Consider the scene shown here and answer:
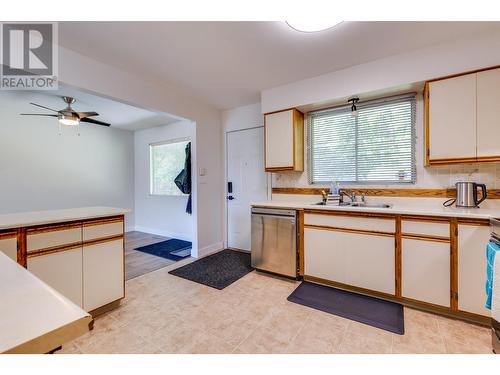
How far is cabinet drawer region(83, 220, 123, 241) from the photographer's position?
1.91 m

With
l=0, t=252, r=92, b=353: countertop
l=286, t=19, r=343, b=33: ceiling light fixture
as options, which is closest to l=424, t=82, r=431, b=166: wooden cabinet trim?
l=286, t=19, r=343, b=33: ceiling light fixture

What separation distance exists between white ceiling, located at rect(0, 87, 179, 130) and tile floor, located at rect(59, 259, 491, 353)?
2.52 m

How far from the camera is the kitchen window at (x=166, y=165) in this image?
4.87m

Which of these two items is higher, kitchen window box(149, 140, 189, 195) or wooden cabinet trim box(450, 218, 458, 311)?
kitchen window box(149, 140, 189, 195)

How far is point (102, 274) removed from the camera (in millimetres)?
2000

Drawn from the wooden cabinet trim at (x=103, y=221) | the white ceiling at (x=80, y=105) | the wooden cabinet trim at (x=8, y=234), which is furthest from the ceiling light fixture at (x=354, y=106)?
the wooden cabinet trim at (x=8, y=234)

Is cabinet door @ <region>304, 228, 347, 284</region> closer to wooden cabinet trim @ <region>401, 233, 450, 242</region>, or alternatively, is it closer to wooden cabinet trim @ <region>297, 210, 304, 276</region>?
wooden cabinet trim @ <region>297, 210, 304, 276</region>

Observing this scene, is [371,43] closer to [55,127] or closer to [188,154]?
[188,154]

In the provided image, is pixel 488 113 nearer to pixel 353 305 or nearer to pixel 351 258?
pixel 351 258

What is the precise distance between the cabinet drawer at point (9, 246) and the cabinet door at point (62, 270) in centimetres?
11

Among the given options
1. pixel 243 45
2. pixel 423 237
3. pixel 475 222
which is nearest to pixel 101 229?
pixel 243 45

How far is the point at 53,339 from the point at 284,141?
288cm

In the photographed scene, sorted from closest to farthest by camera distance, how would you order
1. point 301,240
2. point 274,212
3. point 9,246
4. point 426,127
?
point 9,246
point 426,127
point 301,240
point 274,212
